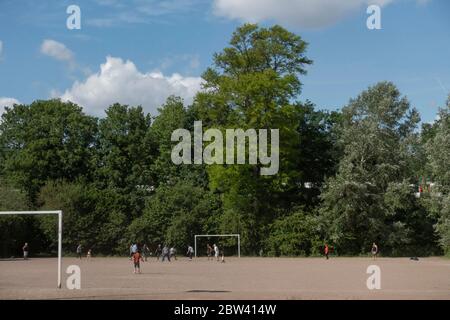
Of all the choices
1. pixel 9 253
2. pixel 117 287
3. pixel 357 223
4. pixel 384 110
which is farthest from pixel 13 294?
pixel 384 110

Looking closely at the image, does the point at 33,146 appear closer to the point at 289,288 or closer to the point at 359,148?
the point at 359,148

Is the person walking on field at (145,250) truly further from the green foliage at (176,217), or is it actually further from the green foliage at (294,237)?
the green foliage at (294,237)

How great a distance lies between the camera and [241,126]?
59.0m

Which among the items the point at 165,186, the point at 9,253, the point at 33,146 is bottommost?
the point at 9,253

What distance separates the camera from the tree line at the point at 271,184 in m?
58.7

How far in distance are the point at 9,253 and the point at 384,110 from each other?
39.3 meters

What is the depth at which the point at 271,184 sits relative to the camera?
2405 inches

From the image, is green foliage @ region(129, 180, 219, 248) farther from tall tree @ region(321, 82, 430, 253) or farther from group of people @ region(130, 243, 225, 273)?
tall tree @ region(321, 82, 430, 253)

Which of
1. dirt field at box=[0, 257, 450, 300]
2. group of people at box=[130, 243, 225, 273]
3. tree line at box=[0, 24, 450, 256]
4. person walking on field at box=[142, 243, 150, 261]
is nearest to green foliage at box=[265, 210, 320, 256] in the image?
tree line at box=[0, 24, 450, 256]

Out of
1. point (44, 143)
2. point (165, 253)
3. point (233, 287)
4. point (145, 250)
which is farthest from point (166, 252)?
point (233, 287)

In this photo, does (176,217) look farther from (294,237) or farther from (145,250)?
(294,237)

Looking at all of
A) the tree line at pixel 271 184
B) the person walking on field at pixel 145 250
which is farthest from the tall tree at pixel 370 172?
the person walking on field at pixel 145 250

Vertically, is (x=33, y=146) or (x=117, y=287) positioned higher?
(x=33, y=146)

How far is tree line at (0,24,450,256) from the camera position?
5872 centimetres
